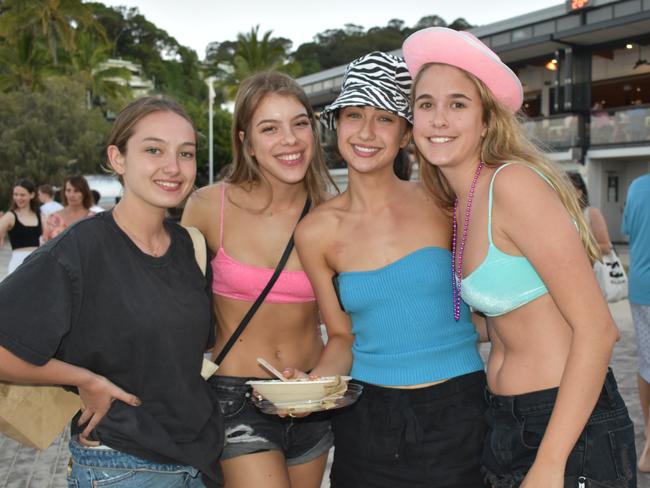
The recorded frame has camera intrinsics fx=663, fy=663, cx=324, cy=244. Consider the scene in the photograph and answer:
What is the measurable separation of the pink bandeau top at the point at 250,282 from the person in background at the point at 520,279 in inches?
31.7

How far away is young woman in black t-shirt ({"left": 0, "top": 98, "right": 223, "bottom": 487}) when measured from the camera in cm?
213

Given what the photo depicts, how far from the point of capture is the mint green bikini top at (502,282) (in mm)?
2266

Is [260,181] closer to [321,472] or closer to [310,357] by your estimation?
[310,357]

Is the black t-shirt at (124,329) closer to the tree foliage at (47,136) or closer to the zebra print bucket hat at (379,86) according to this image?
the zebra print bucket hat at (379,86)

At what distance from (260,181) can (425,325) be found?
120 cm

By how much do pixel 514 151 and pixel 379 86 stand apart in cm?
74

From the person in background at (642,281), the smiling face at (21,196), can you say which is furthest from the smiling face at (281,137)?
the smiling face at (21,196)

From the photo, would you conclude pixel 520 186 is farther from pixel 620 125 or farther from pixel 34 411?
pixel 620 125

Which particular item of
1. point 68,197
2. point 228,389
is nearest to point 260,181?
point 228,389

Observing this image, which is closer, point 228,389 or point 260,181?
point 228,389

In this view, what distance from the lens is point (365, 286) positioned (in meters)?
2.83

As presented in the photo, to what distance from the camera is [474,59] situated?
2.48m

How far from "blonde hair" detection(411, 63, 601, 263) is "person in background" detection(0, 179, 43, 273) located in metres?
8.46

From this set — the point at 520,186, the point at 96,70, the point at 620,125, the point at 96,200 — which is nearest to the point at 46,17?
the point at 96,70
